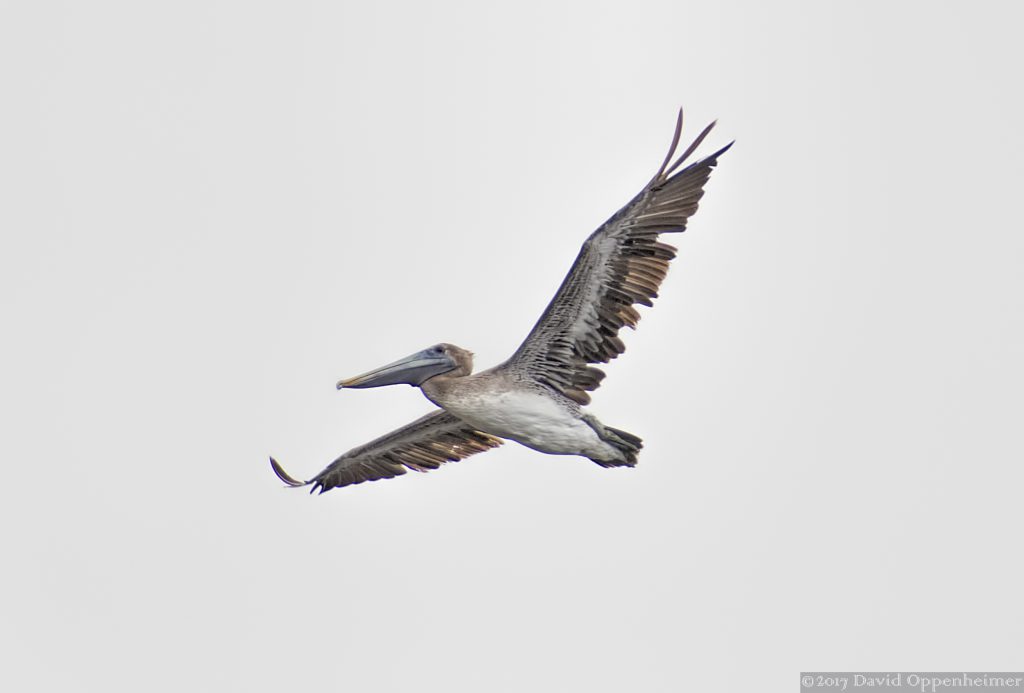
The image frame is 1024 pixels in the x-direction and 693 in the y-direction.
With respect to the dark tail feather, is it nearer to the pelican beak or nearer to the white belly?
the white belly

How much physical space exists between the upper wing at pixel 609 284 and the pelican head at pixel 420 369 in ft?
2.44

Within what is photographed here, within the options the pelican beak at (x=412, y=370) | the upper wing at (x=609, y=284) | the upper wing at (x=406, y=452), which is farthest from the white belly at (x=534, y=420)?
the upper wing at (x=406, y=452)

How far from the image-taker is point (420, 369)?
1512 cm

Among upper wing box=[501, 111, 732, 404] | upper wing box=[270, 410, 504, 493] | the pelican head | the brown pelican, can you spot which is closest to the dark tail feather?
the brown pelican

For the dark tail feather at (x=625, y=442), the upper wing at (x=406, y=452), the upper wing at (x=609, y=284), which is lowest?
the dark tail feather at (x=625, y=442)

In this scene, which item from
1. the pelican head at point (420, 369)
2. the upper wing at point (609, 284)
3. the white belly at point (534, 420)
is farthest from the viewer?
the pelican head at point (420, 369)

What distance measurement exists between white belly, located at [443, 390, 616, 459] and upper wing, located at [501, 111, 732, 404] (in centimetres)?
22

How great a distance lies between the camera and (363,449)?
16469mm

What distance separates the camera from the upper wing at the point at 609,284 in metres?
13.7

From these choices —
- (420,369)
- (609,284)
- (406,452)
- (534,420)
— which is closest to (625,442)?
(534,420)

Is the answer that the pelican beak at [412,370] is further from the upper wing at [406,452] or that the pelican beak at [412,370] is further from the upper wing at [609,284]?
the upper wing at [406,452]

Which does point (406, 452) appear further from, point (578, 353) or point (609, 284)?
point (609, 284)

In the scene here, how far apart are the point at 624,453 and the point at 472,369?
1675 millimetres

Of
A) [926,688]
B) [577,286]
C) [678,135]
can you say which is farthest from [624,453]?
[926,688]
